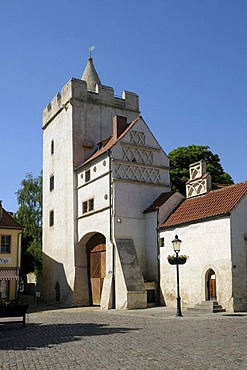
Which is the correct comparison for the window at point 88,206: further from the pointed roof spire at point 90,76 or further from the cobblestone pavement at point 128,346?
the cobblestone pavement at point 128,346

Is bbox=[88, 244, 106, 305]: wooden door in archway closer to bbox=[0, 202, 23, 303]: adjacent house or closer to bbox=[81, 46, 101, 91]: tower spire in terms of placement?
bbox=[0, 202, 23, 303]: adjacent house

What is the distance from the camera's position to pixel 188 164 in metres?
42.4

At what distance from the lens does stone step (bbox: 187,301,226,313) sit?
2223 cm

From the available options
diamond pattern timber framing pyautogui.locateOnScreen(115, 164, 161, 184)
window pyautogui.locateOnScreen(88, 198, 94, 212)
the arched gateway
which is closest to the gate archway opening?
the arched gateway

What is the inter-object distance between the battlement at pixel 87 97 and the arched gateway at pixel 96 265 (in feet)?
36.4

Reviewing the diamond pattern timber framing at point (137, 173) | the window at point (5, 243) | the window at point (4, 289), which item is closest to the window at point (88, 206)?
the diamond pattern timber framing at point (137, 173)

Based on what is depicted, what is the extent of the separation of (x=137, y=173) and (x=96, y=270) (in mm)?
7624

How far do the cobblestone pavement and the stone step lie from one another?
5.33 meters

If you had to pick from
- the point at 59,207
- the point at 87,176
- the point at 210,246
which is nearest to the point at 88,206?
the point at 87,176

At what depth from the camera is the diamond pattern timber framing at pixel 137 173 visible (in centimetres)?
2997

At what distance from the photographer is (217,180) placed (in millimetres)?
41625

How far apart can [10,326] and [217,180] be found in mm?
27999

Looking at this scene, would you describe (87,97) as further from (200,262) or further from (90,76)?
(200,262)

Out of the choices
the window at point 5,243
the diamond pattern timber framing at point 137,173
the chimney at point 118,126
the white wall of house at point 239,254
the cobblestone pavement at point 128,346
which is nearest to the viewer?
the cobblestone pavement at point 128,346
